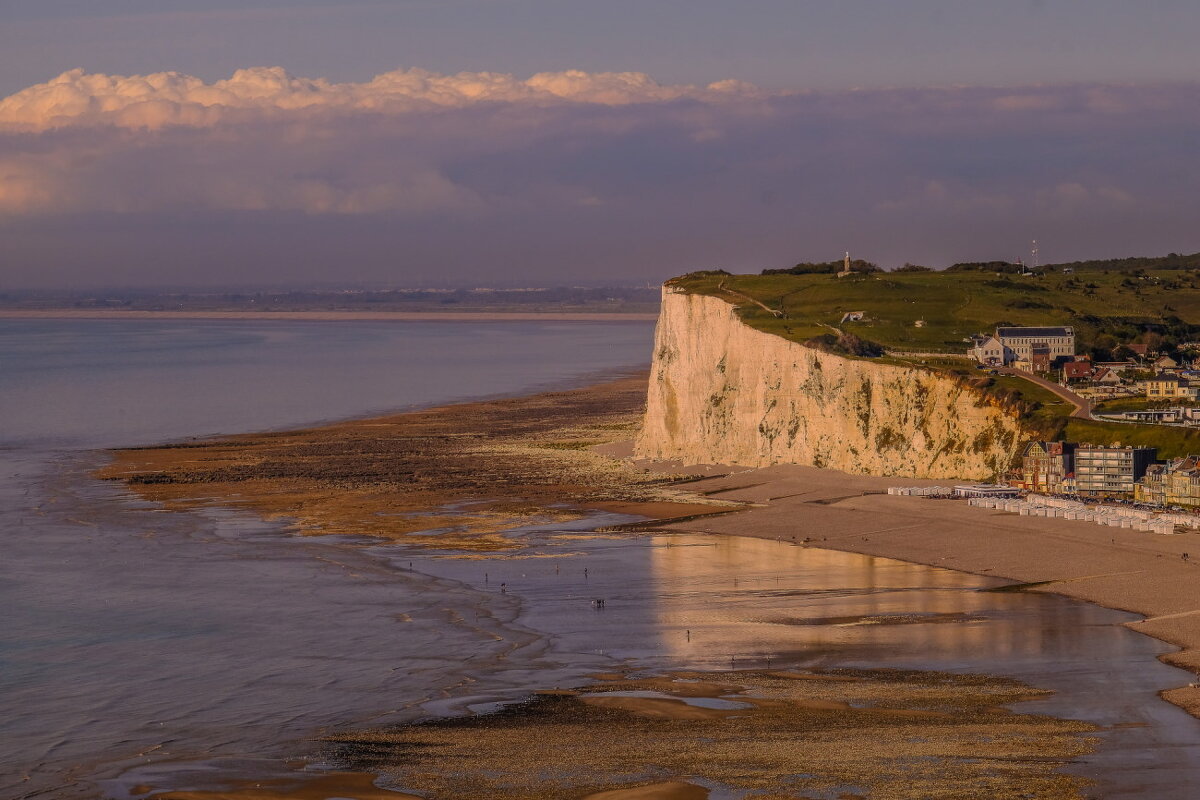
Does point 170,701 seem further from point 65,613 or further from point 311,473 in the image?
point 311,473

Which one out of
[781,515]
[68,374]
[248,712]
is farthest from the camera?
[68,374]

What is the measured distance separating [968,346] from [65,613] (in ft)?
169

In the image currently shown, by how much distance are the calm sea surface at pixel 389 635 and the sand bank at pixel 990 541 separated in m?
1.28

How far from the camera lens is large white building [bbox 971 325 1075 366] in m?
74.2

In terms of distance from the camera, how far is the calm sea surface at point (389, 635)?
30.2m

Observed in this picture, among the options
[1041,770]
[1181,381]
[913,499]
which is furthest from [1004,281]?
[1041,770]

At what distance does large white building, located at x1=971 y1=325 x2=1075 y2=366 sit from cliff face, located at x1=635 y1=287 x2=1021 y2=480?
9.03 meters

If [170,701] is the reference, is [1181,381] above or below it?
above

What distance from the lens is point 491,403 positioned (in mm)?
114312

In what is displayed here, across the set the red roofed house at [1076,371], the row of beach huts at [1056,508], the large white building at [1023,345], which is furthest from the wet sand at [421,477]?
the red roofed house at [1076,371]

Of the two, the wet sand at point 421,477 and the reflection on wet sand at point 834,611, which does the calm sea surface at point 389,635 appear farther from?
the wet sand at point 421,477

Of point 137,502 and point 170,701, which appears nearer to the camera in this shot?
point 170,701

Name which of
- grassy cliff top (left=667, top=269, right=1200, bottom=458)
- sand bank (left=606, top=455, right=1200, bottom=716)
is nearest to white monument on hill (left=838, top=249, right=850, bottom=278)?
grassy cliff top (left=667, top=269, right=1200, bottom=458)

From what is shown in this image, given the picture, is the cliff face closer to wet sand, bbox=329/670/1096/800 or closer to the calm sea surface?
the calm sea surface
